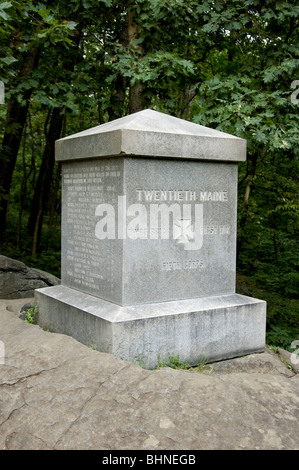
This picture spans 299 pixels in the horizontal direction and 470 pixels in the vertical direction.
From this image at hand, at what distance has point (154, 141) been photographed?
4.19 meters

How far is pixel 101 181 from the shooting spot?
4.51 meters

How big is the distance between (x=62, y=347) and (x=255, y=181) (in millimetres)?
6799

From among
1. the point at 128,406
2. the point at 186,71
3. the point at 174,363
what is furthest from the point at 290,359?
the point at 186,71

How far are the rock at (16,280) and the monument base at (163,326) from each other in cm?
166

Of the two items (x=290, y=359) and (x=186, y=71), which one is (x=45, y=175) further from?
(x=290, y=359)

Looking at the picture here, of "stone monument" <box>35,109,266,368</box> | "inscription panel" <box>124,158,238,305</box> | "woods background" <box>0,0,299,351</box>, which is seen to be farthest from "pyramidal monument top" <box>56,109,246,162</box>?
"woods background" <box>0,0,299,351</box>

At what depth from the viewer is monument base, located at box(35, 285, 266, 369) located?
155 inches

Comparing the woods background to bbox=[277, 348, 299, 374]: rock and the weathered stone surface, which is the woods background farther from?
the weathered stone surface

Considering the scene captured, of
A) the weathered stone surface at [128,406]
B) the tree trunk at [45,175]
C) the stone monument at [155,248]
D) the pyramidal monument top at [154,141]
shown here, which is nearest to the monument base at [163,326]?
the stone monument at [155,248]

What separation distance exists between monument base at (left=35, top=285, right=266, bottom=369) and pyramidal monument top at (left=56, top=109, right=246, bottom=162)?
134 centimetres

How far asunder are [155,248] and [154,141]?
0.94 metres

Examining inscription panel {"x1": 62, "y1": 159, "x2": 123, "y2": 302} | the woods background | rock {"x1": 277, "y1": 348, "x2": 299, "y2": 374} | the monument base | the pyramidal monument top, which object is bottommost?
rock {"x1": 277, "y1": 348, "x2": 299, "y2": 374}

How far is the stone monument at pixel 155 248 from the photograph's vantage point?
4.11m
